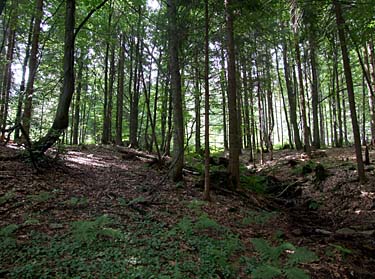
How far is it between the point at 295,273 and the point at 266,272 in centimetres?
45

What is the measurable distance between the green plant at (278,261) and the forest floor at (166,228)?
18 mm

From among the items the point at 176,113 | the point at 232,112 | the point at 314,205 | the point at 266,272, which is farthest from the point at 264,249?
the point at 176,113

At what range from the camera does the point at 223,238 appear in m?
5.63

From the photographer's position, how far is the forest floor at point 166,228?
13.9ft

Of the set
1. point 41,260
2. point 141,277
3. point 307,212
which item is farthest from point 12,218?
point 307,212

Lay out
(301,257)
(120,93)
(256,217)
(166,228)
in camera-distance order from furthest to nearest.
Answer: (120,93) < (256,217) < (166,228) < (301,257)

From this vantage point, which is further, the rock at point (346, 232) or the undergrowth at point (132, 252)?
Result: the rock at point (346, 232)

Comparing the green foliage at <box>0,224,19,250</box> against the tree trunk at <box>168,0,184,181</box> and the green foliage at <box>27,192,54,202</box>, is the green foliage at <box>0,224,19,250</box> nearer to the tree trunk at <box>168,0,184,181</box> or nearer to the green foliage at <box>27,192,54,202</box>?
the green foliage at <box>27,192,54,202</box>

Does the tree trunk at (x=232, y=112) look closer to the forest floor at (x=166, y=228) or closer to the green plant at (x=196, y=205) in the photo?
the forest floor at (x=166, y=228)

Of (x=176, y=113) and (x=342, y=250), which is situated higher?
→ (x=176, y=113)

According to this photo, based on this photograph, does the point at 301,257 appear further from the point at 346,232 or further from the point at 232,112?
the point at 232,112

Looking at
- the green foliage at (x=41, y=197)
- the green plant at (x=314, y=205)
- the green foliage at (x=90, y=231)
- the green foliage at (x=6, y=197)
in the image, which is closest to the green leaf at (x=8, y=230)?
the green foliage at (x=90, y=231)

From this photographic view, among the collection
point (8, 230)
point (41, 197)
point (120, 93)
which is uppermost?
point (120, 93)

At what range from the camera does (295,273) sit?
429 centimetres
